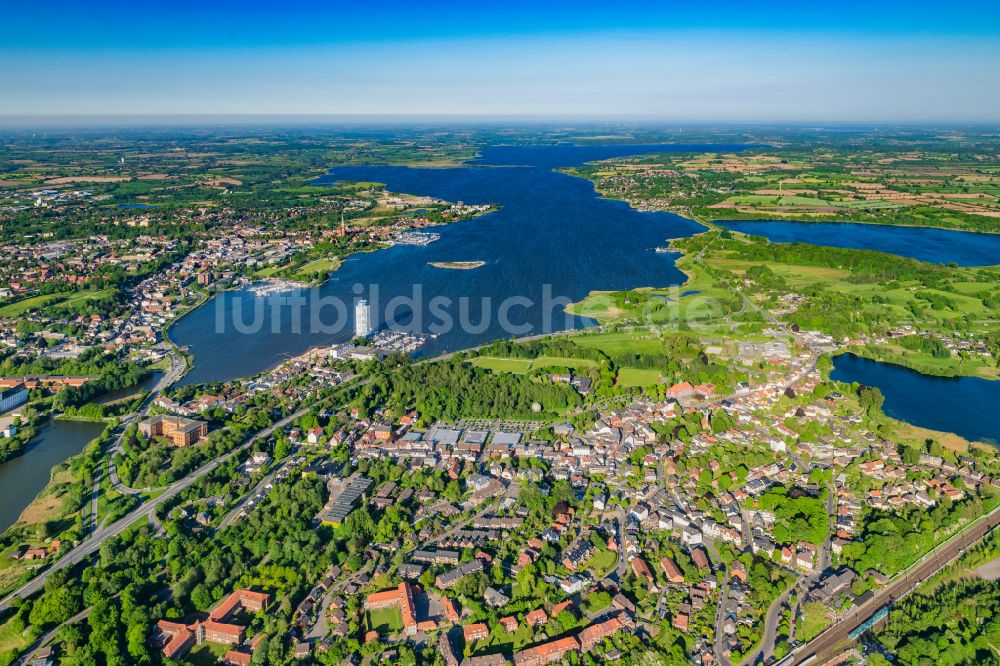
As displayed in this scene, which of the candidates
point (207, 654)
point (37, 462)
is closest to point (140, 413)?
point (37, 462)

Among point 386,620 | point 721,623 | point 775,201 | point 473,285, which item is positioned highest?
point 775,201

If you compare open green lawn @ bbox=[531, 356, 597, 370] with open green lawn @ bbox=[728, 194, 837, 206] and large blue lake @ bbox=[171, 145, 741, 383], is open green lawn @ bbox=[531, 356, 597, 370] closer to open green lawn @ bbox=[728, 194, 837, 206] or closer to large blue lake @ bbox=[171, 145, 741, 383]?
large blue lake @ bbox=[171, 145, 741, 383]

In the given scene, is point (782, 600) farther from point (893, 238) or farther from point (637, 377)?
point (893, 238)

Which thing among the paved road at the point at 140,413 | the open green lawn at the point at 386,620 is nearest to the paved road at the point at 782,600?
the open green lawn at the point at 386,620

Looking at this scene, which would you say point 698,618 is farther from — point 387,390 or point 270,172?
point 270,172

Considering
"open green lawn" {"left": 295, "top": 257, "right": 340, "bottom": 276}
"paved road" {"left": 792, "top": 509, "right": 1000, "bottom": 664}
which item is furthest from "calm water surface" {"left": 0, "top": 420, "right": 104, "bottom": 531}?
"open green lawn" {"left": 295, "top": 257, "right": 340, "bottom": 276}
